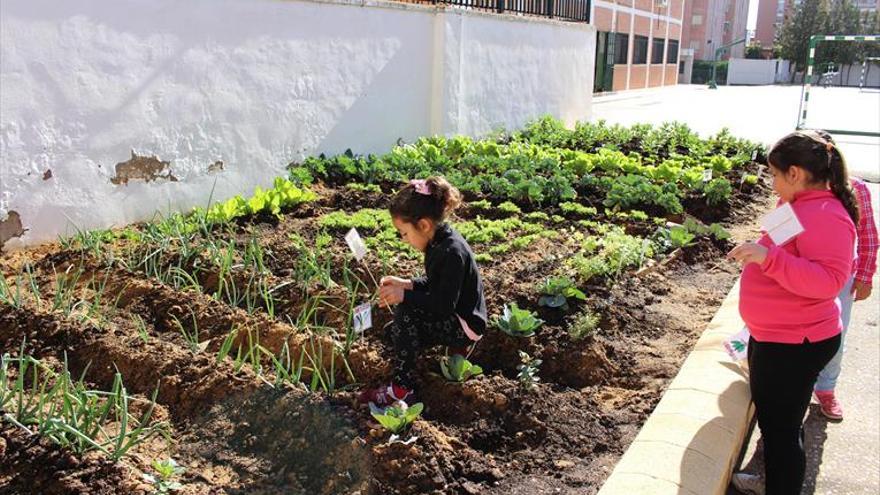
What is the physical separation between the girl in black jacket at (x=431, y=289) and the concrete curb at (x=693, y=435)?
0.92 metres

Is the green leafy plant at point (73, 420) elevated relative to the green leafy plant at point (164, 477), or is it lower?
elevated

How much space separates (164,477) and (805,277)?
2458mm

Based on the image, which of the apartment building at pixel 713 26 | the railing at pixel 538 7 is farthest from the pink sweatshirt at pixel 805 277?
the apartment building at pixel 713 26

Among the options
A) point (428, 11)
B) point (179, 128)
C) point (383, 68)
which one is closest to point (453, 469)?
point (179, 128)

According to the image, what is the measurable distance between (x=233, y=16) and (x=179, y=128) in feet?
4.07

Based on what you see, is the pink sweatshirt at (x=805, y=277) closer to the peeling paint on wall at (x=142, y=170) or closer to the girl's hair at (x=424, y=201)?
the girl's hair at (x=424, y=201)

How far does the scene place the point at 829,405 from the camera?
3.96 metres

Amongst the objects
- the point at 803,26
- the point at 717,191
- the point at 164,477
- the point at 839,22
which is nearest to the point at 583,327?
the point at 164,477

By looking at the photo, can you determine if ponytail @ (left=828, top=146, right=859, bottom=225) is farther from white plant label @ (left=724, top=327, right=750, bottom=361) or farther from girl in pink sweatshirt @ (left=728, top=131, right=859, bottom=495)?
white plant label @ (left=724, top=327, right=750, bottom=361)

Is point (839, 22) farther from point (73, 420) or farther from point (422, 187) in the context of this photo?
point (73, 420)

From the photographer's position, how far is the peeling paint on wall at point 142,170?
628 centimetres

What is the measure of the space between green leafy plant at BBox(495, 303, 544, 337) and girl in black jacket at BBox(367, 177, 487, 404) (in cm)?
55

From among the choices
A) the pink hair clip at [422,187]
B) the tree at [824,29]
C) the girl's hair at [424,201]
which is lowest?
the girl's hair at [424,201]

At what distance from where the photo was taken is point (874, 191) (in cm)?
1022
